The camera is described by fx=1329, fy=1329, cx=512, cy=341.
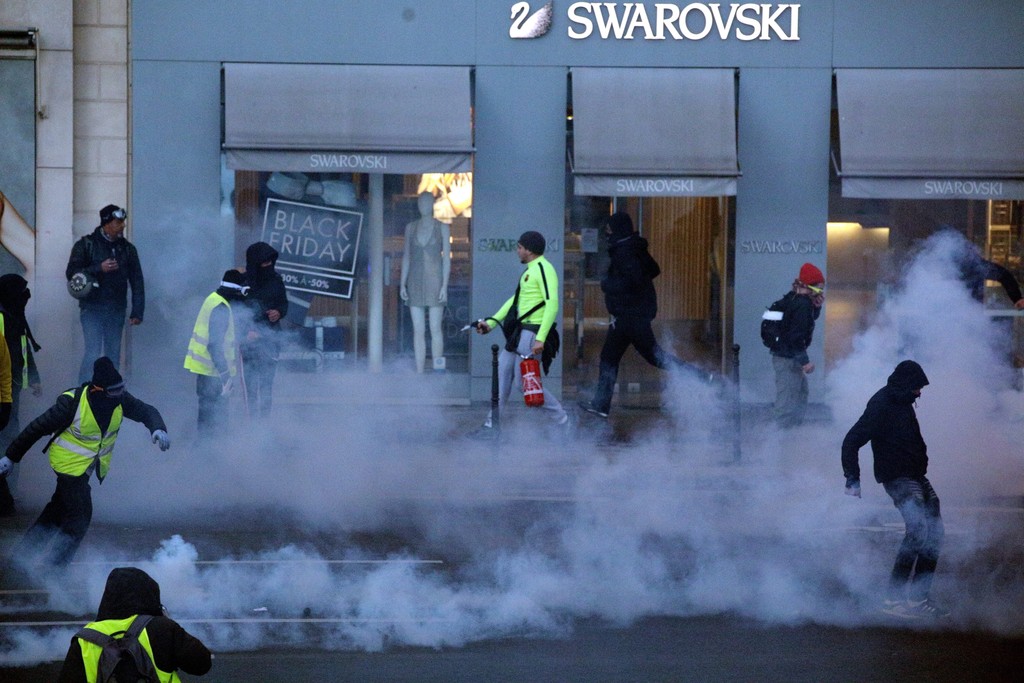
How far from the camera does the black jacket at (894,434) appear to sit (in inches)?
298

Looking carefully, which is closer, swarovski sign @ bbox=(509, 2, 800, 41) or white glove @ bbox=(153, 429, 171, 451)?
white glove @ bbox=(153, 429, 171, 451)

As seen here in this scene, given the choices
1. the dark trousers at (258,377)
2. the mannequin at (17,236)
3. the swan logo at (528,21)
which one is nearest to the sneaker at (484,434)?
the dark trousers at (258,377)

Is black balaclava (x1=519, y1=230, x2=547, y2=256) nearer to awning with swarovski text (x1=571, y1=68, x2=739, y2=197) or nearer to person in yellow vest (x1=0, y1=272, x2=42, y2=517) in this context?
awning with swarovski text (x1=571, y1=68, x2=739, y2=197)

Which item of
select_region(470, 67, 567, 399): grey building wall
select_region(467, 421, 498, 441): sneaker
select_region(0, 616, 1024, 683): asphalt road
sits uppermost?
select_region(470, 67, 567, 399): grey building wall

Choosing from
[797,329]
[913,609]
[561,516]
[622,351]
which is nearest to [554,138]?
[622,351]

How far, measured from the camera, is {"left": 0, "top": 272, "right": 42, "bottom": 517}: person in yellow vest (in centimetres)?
963

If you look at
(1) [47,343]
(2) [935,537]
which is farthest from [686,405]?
(1) [47,343]

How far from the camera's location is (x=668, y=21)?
14430mm

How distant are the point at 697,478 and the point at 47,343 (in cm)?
749

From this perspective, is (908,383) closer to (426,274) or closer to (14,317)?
(14,317)

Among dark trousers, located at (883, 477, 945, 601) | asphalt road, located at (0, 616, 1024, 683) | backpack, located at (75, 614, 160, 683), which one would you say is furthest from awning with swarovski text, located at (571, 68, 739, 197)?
backpack, located at (75, 614, 160, 683)

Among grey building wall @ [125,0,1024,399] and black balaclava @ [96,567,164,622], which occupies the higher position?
grey building wall @ [125,0,1024,399]

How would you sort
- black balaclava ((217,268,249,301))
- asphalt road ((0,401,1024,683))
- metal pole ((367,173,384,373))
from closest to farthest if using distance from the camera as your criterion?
asphalt road ((0,401,1024,683))
black balaclava ((217,268,249,301))
metal pole ((367,173,384,373))

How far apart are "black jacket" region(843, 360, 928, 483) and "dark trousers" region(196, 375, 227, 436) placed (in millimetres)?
5679
